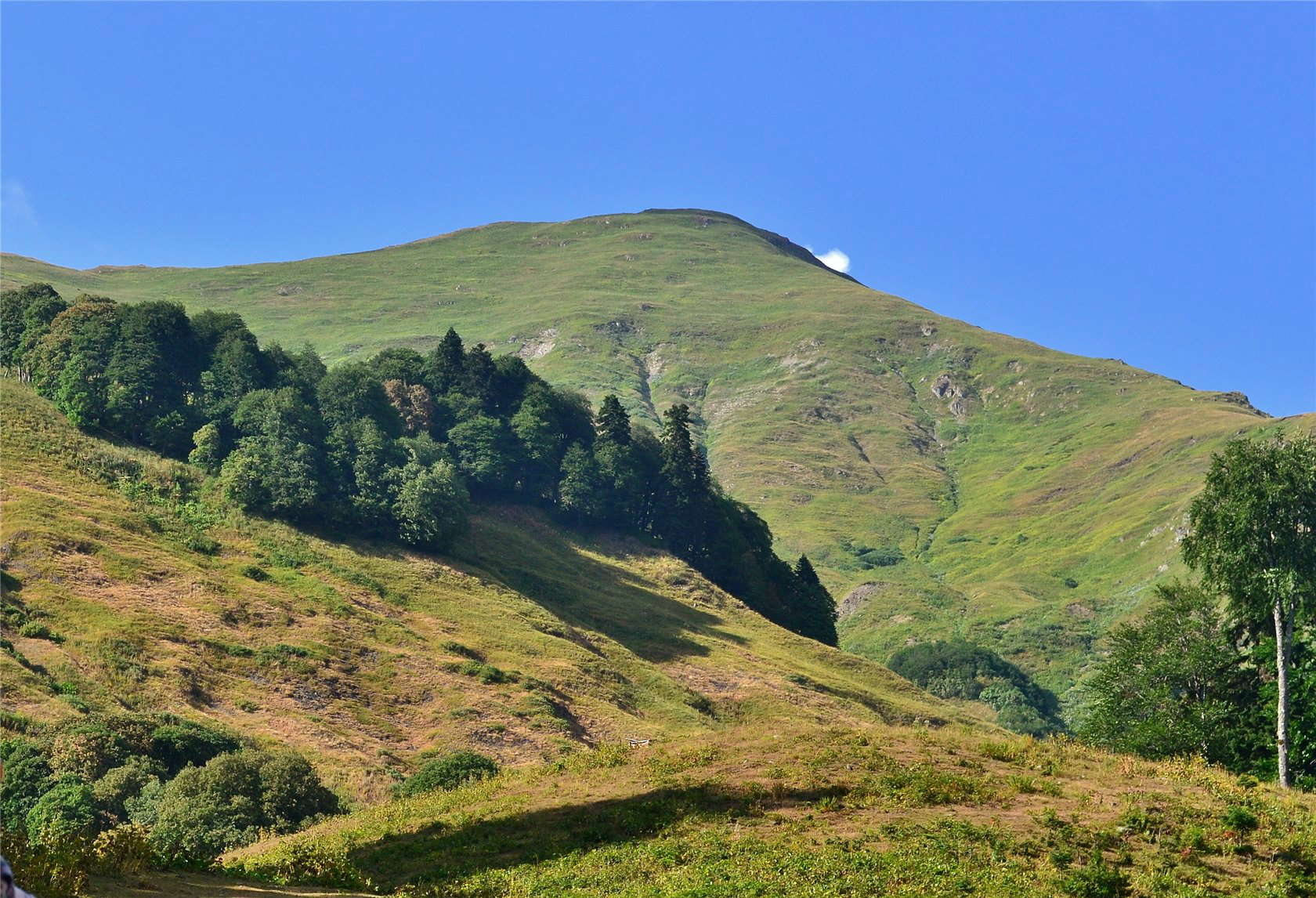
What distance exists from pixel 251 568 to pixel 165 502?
34.2ft

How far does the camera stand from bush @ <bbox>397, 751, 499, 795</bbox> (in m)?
37.3

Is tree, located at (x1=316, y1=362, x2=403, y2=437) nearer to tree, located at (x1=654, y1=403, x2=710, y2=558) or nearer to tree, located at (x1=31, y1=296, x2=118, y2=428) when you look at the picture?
tree, located at (x1=31, y1=296, x2=118, y2=428)

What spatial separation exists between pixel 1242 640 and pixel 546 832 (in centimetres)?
3431

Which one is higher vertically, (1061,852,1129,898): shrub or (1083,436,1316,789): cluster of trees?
(1083,436,1316,789): cluster of trees

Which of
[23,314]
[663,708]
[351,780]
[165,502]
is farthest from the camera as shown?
[23,314]

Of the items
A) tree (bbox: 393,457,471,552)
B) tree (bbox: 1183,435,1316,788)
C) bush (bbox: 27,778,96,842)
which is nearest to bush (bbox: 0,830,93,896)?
bush (bbox: 27,778,96,842)

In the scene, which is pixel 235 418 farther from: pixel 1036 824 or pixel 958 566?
pixel 958 566

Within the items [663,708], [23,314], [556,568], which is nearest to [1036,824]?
[663,708]

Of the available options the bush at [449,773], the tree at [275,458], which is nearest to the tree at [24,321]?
the tree at [275,458]

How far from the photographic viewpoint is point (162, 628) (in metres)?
60.7

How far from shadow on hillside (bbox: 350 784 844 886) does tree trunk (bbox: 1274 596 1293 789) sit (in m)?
21.7

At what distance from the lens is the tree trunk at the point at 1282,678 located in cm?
3925

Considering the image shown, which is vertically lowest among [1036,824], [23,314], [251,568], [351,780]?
[351,780]

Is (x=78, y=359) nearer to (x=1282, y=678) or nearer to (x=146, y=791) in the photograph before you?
(x=146, y=791)
